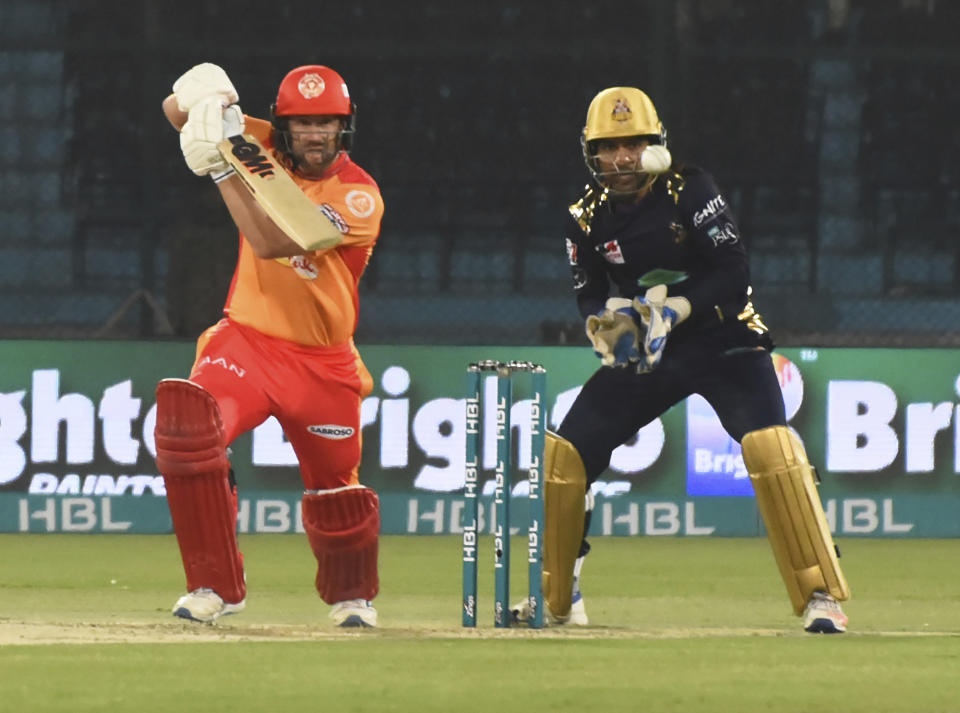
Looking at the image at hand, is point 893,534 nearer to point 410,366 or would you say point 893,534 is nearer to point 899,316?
point 899,316

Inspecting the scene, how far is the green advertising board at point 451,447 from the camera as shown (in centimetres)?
1063

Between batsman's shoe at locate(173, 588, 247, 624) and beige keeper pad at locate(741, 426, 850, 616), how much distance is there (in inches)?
65.6

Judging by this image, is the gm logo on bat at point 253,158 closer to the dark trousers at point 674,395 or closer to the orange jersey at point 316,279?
the orange jersey at point 316,279

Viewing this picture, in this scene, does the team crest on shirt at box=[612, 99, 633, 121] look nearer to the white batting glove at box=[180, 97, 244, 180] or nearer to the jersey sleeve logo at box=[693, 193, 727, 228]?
the jersey sleeve logo at box=[693, 193, 727, 228]

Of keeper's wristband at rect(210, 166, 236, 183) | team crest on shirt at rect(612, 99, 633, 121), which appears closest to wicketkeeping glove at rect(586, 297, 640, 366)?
team crest on shirt at rect(612, 99, 633, 121)

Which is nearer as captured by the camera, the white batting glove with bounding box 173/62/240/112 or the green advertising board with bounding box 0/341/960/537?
the white batting glove with bounding box 173/62/240/112

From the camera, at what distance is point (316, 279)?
22.9 ft

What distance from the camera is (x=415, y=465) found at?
1068 cm

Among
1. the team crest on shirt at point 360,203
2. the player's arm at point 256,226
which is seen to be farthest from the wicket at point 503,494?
the player's arm at point 256,226

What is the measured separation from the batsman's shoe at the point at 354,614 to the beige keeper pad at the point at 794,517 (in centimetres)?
126

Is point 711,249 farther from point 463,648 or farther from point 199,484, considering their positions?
point 199,484

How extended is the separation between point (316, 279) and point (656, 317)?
105 cm

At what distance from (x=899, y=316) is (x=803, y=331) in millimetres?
515

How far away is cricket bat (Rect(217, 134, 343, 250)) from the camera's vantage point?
21.7 feet
